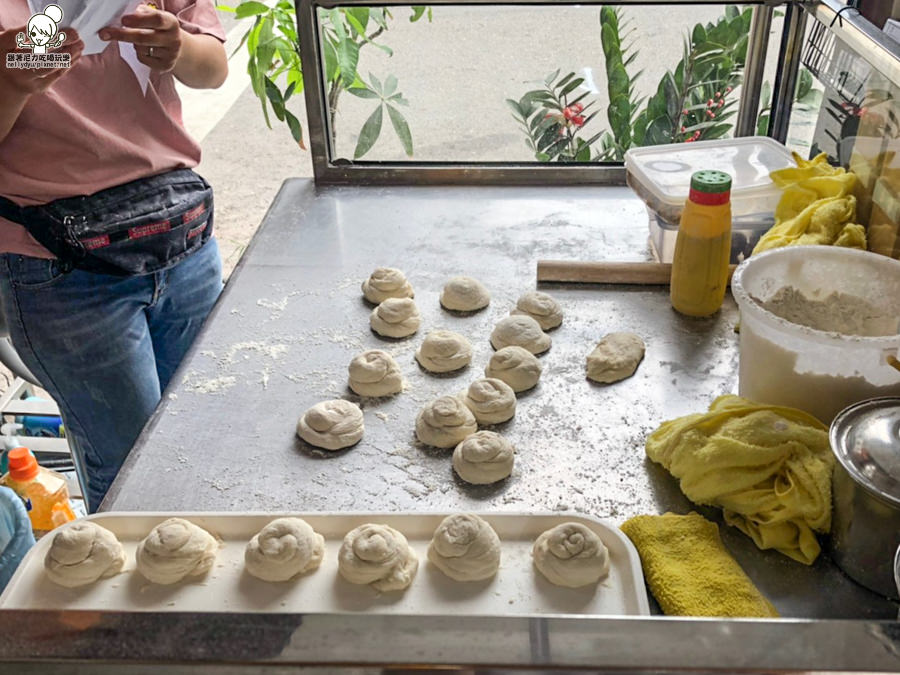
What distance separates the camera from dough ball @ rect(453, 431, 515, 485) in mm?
1156

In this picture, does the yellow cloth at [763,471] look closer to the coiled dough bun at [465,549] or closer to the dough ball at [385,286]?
the coiled dough bun at [465,549]

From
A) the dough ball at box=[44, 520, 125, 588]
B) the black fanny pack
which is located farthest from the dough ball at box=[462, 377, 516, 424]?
the black fanny pack

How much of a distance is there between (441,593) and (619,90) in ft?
6.32

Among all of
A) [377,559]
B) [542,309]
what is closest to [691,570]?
[377,559]

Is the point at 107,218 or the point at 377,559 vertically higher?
the point at 107,218

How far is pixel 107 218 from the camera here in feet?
4.75

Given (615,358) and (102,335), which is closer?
(615,358)

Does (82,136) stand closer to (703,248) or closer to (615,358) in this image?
(615,358)

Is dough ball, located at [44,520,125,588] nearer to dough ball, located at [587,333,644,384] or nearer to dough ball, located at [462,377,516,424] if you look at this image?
dough ball, located at [462,377,516,424]

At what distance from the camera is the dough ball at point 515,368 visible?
1.35 m

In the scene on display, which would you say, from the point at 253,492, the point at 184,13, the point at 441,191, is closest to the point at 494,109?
the point at 441,191

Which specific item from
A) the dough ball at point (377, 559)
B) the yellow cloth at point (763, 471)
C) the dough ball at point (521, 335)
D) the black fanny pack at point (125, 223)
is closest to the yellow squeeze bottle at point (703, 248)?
the dough ball at point (521, 335)

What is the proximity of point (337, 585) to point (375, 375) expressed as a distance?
1.29 ft

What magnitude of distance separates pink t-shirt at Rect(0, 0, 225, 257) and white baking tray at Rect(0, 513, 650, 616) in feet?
2.06
